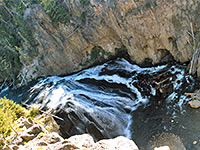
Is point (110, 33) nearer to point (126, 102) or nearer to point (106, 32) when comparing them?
point (106, 32)

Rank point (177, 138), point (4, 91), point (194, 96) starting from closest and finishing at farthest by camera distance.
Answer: point (177, 138) → point (194, 96) → point (4, 91)

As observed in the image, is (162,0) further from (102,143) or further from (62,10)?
(102,143)

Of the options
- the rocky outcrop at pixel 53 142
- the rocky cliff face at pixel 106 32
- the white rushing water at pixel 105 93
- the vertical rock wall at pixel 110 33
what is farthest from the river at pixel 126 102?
the rocky outcrop at pixel 53 142

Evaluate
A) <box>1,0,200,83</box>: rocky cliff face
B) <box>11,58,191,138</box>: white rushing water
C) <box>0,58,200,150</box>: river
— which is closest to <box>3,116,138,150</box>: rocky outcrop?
<box>0,58,200,150</box>: river

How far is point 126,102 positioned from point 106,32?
12.4 m

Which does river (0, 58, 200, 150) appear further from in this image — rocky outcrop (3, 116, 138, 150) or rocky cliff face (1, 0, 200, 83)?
rocky outcrop (3, 116, 138, 150)

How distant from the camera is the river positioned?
13859mm

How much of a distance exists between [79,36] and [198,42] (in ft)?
57.6

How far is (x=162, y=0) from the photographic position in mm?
19219

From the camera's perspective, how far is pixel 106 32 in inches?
977

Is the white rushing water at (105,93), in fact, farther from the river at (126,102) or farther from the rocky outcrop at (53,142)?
the rocky outcrop at (53,142)

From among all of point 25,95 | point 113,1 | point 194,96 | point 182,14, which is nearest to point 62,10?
point 113,1

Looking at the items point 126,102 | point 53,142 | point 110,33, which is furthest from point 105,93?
point 53,142

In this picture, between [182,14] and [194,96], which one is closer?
[194,96]
